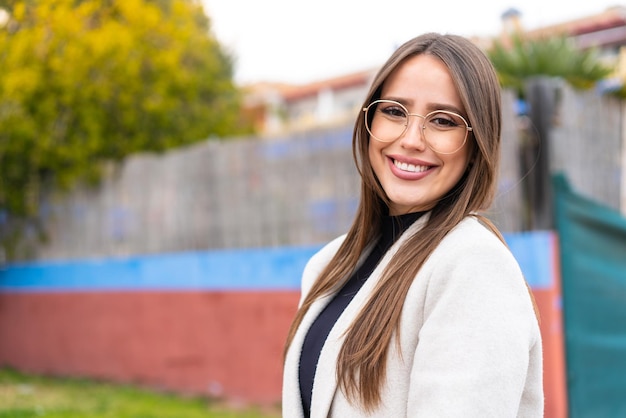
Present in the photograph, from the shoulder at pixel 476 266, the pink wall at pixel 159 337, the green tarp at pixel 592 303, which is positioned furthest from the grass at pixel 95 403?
the shoulder at pixel 476 266

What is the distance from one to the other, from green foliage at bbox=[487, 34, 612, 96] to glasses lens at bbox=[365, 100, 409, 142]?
Result: 4.66 m

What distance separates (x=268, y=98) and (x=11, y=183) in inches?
718

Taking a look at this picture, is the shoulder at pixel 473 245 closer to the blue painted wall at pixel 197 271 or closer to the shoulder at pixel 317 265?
the shoulder at pixel 317 265

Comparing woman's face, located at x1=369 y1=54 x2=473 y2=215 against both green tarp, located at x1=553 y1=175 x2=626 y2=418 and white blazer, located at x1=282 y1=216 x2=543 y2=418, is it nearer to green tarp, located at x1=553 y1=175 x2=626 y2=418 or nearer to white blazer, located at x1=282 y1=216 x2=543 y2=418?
white blazer, located at x1=282 y1=216 x2=543 y2=418

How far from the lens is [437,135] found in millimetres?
1846

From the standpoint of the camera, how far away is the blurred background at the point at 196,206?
529cm

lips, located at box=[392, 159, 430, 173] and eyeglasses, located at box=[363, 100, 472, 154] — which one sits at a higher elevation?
eyeglasses, located at box=[363, 100, 472, 154]

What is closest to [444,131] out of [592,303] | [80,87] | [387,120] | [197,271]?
[387,120]

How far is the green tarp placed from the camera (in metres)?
5.07

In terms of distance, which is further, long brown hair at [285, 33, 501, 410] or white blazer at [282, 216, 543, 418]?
long brown hair at [285, 33, 501, 410]

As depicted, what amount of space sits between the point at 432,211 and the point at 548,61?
5250mm

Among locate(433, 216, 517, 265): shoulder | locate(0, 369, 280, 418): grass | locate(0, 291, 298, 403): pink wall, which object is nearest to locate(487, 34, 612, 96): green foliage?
locate(0, 291, 298, 403): pink wall

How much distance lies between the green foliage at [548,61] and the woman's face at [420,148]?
4.72 meters

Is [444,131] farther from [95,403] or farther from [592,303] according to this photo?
[95,403]
